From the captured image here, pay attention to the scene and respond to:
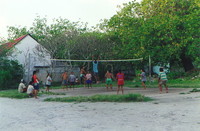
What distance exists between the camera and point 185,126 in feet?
22.8

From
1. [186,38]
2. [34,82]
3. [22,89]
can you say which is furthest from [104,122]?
[186,38]

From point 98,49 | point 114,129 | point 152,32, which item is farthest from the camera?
point 98,49

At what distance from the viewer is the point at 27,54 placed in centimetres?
3806

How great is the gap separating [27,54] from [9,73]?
24.9 feet

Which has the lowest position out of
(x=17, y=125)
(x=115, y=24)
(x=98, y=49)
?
(x=17, y=125)

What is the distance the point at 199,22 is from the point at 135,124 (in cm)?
2170

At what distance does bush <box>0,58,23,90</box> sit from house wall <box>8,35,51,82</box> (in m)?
1.34

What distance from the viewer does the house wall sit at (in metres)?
35.0

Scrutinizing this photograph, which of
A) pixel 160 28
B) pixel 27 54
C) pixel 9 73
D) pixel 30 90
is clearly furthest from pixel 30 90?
pixel 27 54

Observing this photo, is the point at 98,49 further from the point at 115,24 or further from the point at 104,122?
the point at 104,122

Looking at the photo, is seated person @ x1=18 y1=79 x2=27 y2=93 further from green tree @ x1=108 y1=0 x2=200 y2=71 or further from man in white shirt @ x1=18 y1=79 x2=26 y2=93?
green tree @ x1=108 y1=0 x2=200 y2=71

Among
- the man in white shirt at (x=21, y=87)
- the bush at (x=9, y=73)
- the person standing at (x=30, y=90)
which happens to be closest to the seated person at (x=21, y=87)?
the man in white shirt at (x=21, y=87)

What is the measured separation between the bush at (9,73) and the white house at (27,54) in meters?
1.04

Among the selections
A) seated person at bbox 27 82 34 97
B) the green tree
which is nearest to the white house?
the green tree
